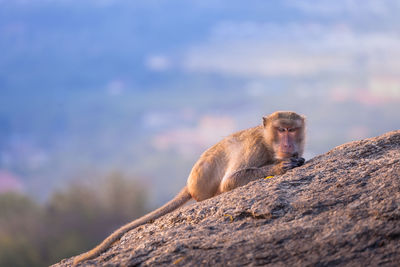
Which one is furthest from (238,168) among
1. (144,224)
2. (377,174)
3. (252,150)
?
(377,174)

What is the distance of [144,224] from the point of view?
7.39 m

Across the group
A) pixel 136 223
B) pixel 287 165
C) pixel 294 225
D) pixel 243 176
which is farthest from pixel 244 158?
pixel 294 225

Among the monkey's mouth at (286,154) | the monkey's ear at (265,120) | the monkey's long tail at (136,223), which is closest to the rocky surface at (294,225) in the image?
the monkey's long tail at (136,223)

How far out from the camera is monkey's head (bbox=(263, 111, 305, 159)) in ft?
25.0

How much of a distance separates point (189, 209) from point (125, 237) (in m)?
0.92

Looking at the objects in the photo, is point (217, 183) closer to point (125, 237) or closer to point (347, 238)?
point (125, 237)

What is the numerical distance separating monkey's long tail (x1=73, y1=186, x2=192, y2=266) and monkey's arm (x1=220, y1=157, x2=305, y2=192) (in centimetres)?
77

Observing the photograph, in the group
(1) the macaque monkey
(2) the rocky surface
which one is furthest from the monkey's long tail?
(2) the rocky surface

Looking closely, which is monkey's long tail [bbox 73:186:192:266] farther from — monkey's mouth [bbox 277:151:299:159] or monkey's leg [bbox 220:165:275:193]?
monkey's mouth [bbox 277:151:299:159]

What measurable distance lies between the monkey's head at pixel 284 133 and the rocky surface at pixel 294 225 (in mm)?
595

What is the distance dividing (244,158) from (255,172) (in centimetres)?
42

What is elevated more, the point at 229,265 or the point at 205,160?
the point at 205,160

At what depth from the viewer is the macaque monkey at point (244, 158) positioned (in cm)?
755

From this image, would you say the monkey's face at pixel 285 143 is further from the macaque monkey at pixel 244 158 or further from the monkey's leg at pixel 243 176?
the monkey's leg at pixel 243 176
